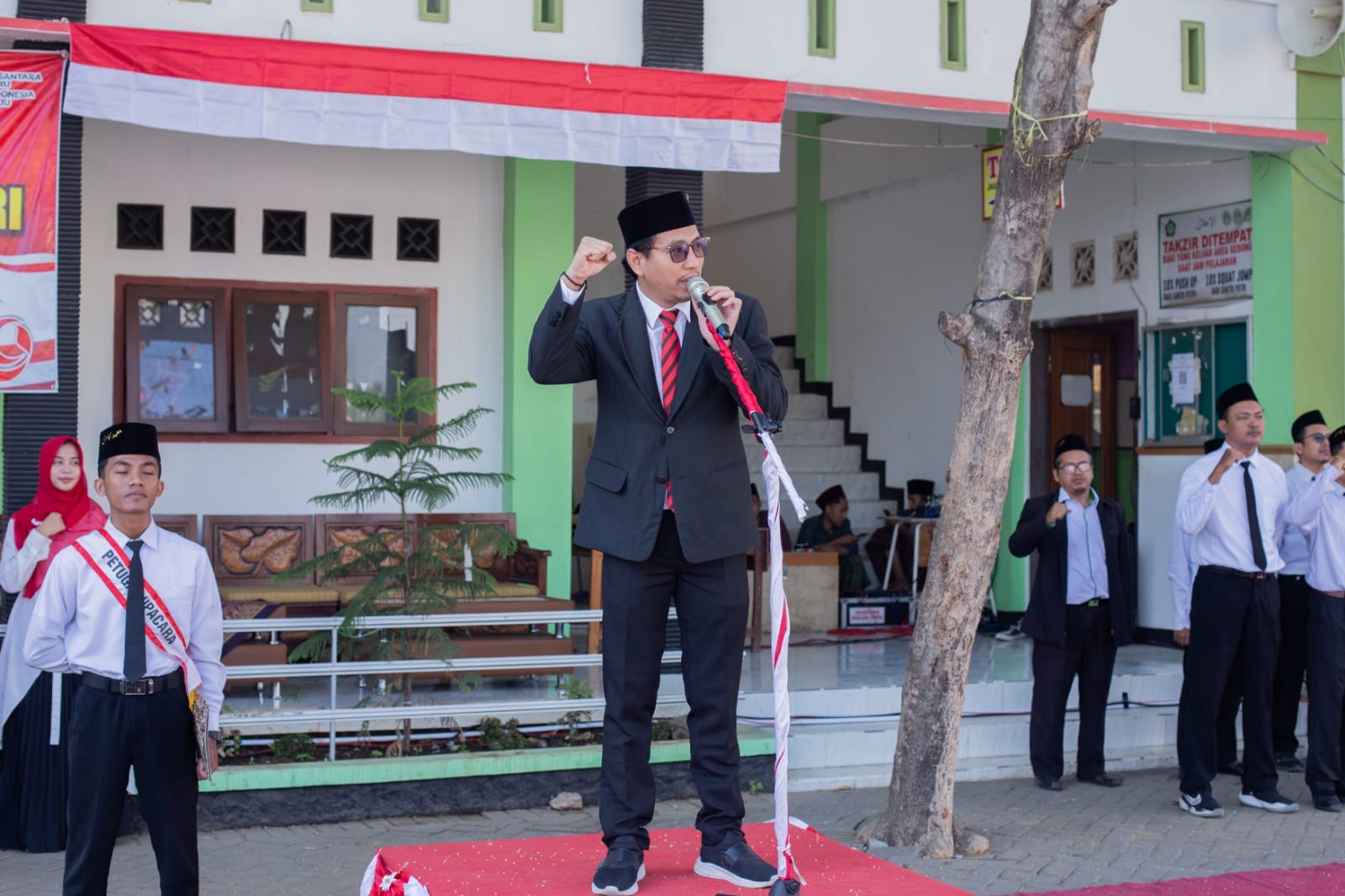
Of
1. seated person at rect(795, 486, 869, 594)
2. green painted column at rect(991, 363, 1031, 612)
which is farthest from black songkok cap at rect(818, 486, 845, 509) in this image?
green painted column at rect(991, 363, 1031, 612)

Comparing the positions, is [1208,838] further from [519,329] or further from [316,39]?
[316,39]

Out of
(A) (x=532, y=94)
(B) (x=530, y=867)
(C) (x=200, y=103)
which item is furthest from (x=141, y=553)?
(A) (x=532, y=94)

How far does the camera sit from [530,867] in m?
4.35

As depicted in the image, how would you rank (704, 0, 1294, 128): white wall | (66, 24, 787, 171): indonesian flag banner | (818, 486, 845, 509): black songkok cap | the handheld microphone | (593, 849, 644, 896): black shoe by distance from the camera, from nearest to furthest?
1. the handheld microphone
2. (593, 849, 644, 896): black shoe
3. (66, 24, 787, 171): indonesian flag banner
4. (704, 0, 1294, 128): white wall
5. (818, 486, 845, 509): black songkok cap

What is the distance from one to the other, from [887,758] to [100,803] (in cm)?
485

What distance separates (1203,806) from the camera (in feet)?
23.4

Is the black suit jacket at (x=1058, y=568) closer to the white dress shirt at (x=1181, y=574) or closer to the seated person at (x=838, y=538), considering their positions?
the white dress shirt at (x=1181, y=574)

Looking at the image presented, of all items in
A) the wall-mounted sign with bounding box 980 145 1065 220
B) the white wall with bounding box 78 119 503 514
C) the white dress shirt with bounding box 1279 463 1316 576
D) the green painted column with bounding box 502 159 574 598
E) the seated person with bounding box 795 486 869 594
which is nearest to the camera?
the white dress shirt with bounding box 1279 463 1316 576

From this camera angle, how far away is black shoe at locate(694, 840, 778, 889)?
4.09 m

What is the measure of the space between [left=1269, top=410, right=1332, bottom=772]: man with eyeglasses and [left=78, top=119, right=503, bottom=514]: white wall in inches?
189

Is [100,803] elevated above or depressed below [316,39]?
below

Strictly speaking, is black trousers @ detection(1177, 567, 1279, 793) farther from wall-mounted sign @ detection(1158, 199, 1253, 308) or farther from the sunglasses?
the sunglasses

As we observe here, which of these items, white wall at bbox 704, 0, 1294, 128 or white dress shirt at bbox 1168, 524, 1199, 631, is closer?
white dress shirt at bbox 1168, 524, 1199, 631

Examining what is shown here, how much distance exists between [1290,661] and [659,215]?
5.78 metres
